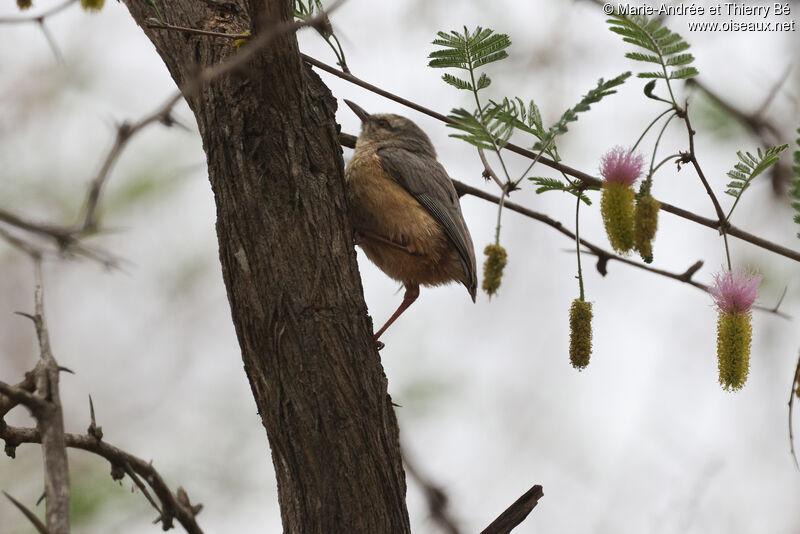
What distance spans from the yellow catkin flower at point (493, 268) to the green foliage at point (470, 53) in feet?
2.66

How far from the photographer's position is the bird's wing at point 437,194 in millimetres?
4975

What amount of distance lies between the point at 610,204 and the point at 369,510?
145 cm

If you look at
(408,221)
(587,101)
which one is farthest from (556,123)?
(408,221)

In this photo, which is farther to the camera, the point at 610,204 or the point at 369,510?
the point at 369,510

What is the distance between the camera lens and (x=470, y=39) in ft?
11.1

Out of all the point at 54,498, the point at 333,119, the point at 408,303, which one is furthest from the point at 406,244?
the point at 54,498

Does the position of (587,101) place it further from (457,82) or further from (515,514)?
(515,514)

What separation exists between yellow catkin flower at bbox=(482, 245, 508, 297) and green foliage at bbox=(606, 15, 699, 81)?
2.80 feet

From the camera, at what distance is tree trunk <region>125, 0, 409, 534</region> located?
3170 millimetres

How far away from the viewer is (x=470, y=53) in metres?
3.40

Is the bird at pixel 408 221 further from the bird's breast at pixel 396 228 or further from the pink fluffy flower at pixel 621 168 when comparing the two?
the pink fluffy flower at pixel 621 168

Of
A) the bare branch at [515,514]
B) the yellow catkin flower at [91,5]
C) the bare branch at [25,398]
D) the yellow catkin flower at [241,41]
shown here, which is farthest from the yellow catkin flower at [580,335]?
the yellow catkin flower at [91,5]

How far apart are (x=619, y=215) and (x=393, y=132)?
3.25 m

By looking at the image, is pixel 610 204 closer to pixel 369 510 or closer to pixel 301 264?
pixel 301 264
